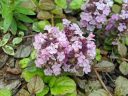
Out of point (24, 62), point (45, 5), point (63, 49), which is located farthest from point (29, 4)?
point (63, 49)

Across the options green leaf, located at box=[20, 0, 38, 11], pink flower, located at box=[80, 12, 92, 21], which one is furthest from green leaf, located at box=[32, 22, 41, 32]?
pink flower, located at box=[80, 12, 92, 21]

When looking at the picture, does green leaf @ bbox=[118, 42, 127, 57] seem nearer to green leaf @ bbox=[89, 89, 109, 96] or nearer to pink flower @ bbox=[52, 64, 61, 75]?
green leaf @ bbox=[89, 89, 109, 96]

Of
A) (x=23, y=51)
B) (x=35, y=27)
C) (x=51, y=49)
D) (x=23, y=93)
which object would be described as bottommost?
(x=23, y=93)

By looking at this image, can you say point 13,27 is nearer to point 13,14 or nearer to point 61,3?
point 13,14

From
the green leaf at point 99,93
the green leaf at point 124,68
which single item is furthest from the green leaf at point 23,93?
the green leaf at point 124,68

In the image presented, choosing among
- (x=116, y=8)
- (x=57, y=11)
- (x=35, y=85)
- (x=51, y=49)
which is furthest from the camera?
(x=116, y=8)

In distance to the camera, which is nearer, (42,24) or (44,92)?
(44,92)

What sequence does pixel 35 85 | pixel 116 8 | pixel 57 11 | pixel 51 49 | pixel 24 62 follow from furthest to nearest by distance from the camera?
1. pixel 116 8
2. pixel 57 11
3. pixel 24 62
4. pixel 35 85
5. pixel 51 49
